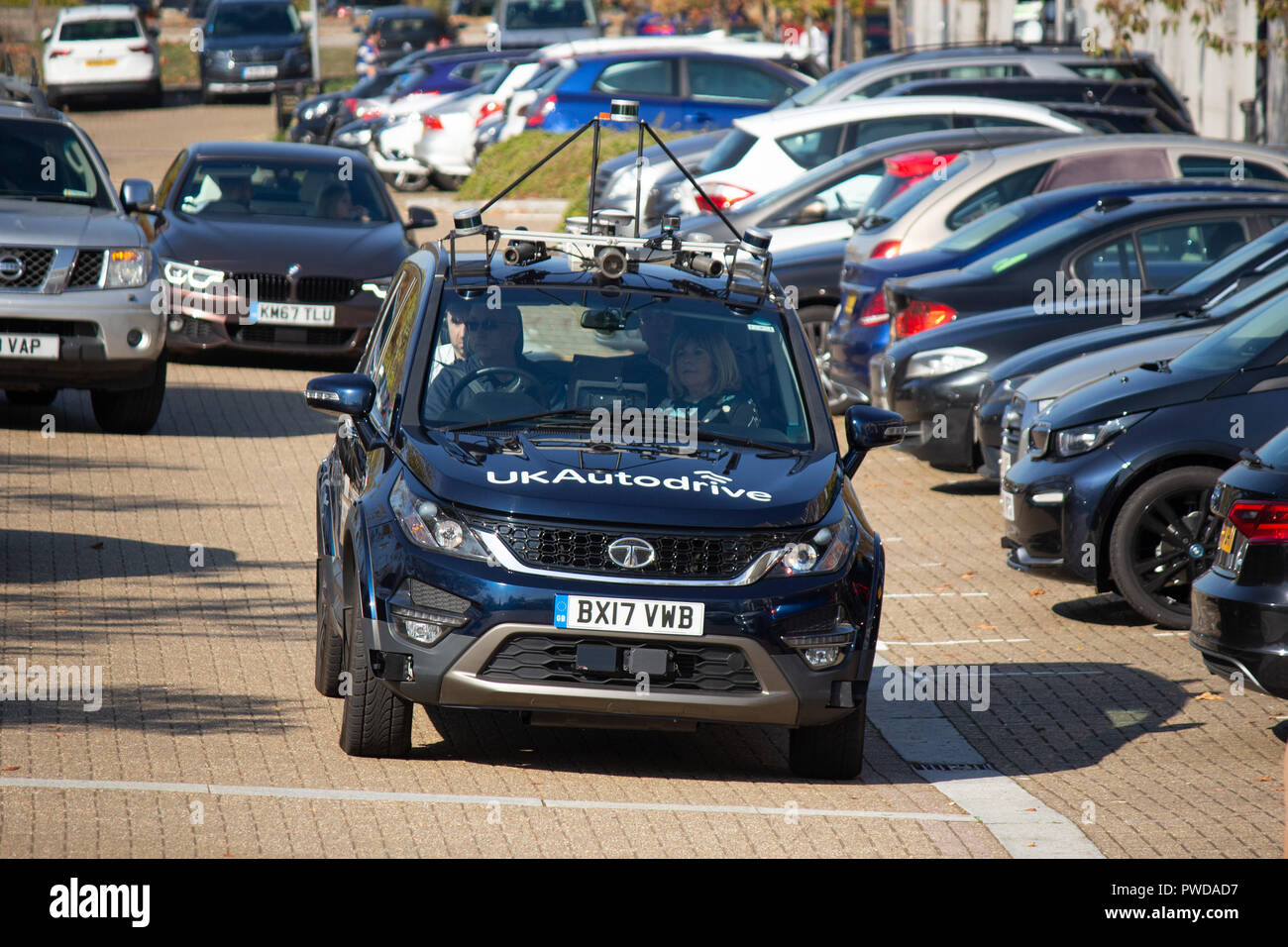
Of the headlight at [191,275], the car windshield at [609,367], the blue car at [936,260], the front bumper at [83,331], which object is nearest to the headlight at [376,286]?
the headlight at [191,275]

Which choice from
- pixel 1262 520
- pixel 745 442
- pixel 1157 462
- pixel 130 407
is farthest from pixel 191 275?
pixel 1262 520

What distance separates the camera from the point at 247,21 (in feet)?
151

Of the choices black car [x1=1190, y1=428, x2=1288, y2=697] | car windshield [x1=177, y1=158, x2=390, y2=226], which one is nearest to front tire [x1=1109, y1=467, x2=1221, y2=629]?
black car [x1=1190, y1=428, x2=1288, y2=697]

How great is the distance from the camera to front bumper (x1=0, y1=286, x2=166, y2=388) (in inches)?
495

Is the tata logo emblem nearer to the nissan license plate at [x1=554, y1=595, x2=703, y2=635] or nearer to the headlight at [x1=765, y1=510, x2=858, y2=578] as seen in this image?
the nissan license plate at [x1=554, y1=595, x2=703, y2=635]

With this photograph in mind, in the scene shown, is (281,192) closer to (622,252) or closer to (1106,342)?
(1106,342)

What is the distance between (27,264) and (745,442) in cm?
723

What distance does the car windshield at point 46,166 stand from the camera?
13633 mm

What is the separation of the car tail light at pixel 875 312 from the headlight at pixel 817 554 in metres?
7.40

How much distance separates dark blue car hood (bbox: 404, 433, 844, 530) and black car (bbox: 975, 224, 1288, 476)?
3807 mm

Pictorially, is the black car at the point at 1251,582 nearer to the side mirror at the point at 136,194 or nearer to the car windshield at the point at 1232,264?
the car windshield at the point at 1232,264

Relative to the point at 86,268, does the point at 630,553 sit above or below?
below
